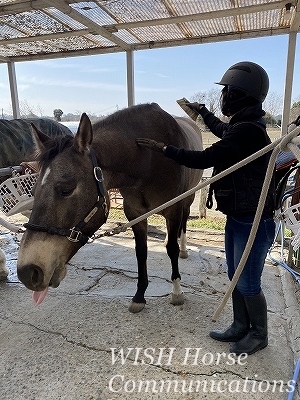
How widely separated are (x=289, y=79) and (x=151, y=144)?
2.55 metres

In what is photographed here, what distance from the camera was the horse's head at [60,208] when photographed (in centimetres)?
150

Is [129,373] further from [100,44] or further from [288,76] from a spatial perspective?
[100,44]

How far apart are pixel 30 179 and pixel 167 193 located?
1.29m

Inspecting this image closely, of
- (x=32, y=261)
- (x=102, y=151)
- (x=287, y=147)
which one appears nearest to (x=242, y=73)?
(x=287, y=147)

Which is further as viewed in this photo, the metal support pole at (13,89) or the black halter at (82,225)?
the metal support pole at (13,89)

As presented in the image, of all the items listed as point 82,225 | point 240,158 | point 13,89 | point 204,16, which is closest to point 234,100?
point 240,158

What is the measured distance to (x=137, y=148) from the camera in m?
2.03

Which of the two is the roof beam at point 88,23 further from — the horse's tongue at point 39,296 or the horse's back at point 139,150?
the horse's tongue at point 39,296

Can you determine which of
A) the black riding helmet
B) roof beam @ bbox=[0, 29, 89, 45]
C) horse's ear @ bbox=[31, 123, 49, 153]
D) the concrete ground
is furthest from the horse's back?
roof beam @ bbox=[0, 29, 89, 45]

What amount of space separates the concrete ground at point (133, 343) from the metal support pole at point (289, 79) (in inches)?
70.9

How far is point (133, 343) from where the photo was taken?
81.5 inches

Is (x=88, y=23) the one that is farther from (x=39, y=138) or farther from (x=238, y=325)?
(x=238, y=325)

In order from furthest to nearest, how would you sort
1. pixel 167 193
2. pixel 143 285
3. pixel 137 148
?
pixel 143 285 → pixel 167 193 → pixel 137 148

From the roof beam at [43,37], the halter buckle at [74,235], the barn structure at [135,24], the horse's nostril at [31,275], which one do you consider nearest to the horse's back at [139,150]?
the halter buckle at [74,235]
